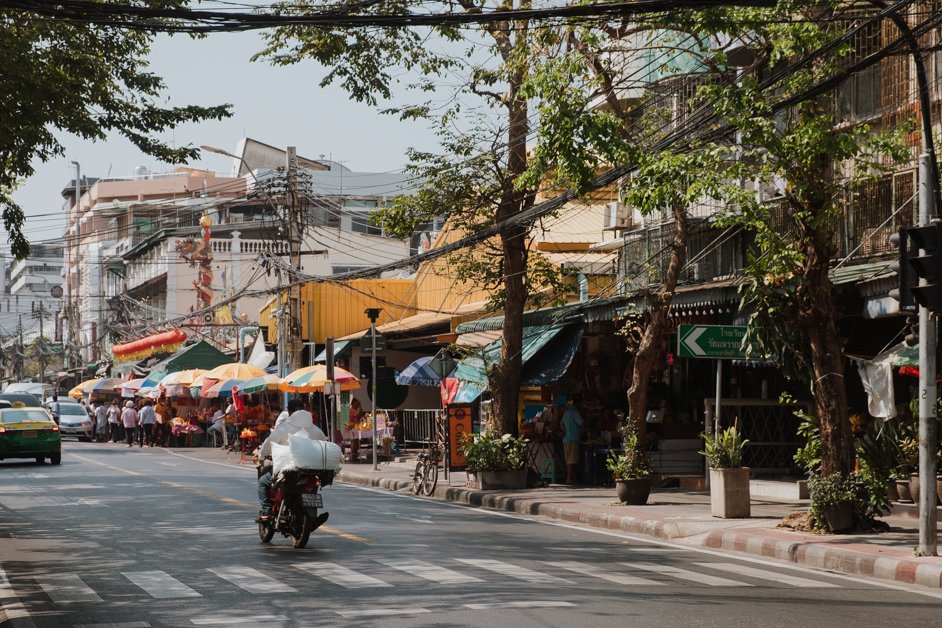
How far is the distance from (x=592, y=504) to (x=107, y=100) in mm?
9847

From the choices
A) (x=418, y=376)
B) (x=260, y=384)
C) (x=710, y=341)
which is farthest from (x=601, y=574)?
(x=260, y=384)

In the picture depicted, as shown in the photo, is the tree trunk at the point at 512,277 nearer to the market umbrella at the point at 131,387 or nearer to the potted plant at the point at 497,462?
the potted plant at the point at 497,462

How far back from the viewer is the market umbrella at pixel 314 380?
110 feet

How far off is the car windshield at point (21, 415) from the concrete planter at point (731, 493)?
22.6 meters

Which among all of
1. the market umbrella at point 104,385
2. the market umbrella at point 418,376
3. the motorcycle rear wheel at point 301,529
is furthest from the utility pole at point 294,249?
the market umbrella at point 104,385

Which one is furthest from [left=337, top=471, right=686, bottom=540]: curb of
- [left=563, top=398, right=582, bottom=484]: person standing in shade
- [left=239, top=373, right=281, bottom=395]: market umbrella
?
[left=239, top=373, right=281, bottom=395]: market umbrella

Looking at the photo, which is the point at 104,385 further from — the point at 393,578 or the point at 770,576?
the point at 770,576

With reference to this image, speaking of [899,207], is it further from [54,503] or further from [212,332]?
[212,332]

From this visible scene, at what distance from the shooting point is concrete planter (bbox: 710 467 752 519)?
17.8 metres

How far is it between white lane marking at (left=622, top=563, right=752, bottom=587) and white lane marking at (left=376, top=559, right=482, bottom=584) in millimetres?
2047

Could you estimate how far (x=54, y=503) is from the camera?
2141 centimetres

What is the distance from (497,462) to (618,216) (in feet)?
22.9

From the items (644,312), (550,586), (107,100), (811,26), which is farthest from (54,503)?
(811,26)

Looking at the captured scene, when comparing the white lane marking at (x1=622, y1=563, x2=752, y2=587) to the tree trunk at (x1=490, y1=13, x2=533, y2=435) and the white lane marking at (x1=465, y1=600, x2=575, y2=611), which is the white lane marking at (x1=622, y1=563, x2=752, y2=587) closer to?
the white lane marking at (x1=465, y1=600, x2=575, y2=611)
